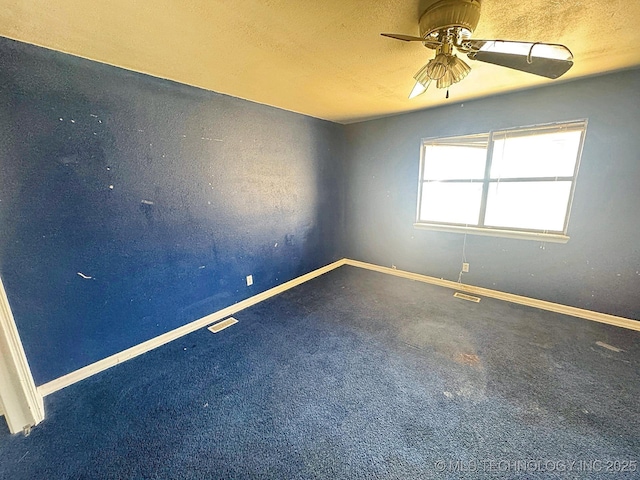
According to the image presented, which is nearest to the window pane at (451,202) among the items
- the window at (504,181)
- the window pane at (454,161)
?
the window at (504,181)

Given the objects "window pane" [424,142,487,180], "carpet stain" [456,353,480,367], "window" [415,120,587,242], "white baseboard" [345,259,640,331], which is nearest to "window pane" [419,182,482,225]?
"window" [415,120,587,242]

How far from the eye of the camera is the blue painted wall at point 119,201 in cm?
155

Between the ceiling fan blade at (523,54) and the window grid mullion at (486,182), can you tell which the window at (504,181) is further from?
the ceiling fan blade at (523,54)

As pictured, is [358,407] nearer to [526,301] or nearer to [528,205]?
[526,301]

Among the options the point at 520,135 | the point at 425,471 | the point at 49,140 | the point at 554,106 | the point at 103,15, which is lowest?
the point at 425,471

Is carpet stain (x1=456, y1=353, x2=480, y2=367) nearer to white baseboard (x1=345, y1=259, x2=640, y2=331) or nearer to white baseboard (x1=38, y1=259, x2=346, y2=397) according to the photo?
white baseboard (x1=345, y1=259, x2=640, y2=331)

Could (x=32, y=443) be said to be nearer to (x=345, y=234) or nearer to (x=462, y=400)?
(x=462, y=400)

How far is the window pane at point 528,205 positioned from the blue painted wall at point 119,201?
2.56m

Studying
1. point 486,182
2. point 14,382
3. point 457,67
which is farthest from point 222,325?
point 486,182

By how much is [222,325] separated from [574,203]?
3.65 meters

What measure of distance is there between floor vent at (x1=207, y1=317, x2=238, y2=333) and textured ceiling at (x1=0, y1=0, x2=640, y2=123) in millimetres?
2196

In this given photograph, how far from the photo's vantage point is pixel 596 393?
1.63 meters

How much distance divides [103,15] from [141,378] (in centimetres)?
220

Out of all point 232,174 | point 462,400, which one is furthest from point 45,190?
point 462,400
